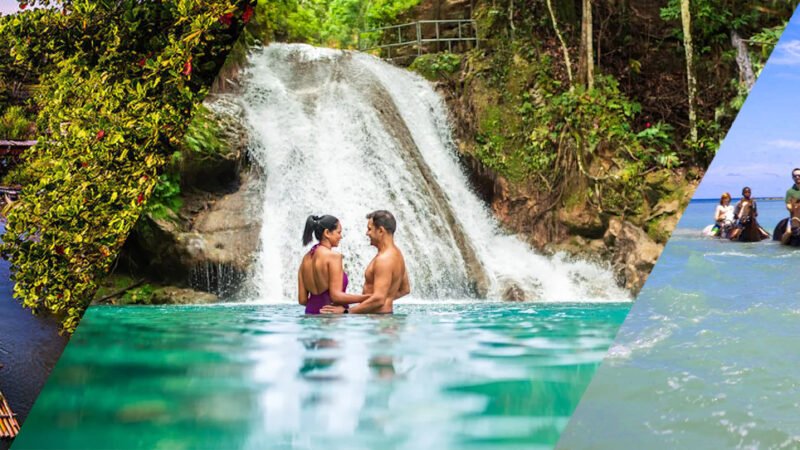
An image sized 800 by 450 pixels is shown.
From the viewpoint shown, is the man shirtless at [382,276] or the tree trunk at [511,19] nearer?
the man shirtless at [382,276]

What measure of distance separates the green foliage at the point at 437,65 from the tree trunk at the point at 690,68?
2.67ft

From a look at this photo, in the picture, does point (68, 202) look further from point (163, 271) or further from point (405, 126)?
point (405, 126)

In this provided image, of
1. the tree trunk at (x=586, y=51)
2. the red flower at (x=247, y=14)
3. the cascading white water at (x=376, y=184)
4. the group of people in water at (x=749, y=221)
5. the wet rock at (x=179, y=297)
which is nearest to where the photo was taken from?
the group of people in water at (x=749, y=221)

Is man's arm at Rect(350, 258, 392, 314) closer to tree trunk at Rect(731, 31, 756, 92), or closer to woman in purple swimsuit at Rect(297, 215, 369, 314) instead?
woman in purple swimsuit at Rect(297, 215, 369, 314)

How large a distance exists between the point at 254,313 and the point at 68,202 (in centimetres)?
219

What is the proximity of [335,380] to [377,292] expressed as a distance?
482 mm

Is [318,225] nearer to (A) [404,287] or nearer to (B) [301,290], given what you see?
(B) [301,290]

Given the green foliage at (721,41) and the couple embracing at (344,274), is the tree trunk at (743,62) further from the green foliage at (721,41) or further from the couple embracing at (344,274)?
the couple embracing at (344,274)

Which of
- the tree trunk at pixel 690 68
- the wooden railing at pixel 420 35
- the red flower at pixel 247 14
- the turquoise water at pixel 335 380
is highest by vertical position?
the red flower at pixel 247 14

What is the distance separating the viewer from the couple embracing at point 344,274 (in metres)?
2.63

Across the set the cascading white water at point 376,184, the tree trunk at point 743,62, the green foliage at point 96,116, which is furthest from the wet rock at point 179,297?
the tree trunk at point 743,62

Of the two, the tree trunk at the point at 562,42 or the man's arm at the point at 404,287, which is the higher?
the tree trunk at the point at 562,42

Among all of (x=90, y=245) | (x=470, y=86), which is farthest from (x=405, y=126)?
(x=90, y=245)

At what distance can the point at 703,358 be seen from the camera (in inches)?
86.9
